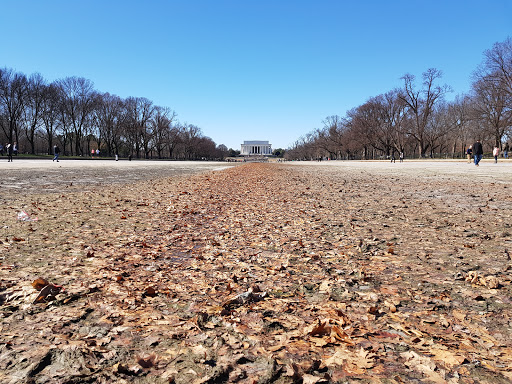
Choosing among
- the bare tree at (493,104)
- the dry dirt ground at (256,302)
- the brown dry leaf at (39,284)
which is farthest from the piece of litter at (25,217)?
the bare tree at (493,104)

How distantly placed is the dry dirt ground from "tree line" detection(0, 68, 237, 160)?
72.2m

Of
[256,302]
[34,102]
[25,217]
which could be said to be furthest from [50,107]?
[256,302]

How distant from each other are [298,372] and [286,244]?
9.79 feet

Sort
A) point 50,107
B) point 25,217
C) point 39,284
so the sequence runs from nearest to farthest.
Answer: point 39,284 → point 25,217 → point 50,107

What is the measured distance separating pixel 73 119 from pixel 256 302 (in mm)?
84746

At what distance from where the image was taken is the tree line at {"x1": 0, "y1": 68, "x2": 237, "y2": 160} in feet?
206

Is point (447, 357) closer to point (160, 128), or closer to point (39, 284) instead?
point (39, 284)

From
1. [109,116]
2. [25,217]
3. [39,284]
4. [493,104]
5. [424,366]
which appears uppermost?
[109,116]

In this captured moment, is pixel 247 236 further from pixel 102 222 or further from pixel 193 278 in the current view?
pixel 102 222

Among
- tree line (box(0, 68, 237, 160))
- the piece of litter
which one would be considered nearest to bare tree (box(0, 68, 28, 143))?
tree line (box(0, 68, 237, 160))

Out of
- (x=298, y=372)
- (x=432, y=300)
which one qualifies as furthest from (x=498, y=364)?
(x=298, y=372)

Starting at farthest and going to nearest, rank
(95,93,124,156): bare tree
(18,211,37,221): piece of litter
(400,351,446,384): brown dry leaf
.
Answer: (95,93,124,156): bare tree < (18,211,37,221): piece of litter < (400,351,446,384): brown dry leaf

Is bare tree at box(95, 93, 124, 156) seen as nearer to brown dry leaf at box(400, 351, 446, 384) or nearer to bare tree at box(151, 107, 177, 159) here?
bare tree at box(151, 107, 177, 159)

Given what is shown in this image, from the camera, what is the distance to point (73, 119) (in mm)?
74750
